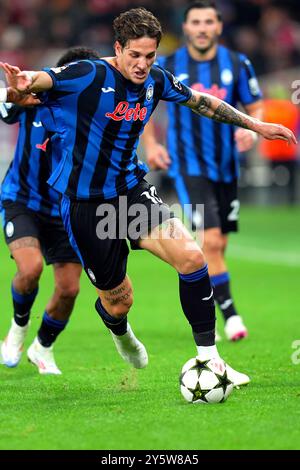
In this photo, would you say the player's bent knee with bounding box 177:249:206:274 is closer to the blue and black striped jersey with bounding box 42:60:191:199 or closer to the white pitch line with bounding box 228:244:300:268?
the blue and black striped jersey with bounding box 42:60:191:199

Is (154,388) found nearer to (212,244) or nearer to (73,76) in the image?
(73,76)

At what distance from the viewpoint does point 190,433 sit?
492cm

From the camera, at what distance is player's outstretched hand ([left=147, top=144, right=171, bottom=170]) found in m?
8.78

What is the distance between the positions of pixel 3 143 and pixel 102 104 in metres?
14.8

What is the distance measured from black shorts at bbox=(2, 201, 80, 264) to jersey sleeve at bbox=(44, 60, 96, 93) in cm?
157

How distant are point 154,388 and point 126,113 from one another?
5.41ft

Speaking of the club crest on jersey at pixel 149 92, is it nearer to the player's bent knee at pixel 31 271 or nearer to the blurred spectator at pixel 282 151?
the player's bent knee at pixel 31 271

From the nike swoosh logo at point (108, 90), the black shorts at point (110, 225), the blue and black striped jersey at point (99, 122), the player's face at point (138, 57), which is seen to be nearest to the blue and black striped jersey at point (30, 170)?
the blue and black striped jersey at point (99, 122)

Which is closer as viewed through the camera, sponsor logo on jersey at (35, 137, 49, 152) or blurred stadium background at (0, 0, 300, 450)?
blurred stadium background at (0, 0, 300, 450)

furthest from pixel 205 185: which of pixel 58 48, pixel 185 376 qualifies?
pixel 58 48

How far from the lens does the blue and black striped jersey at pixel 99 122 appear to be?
589 cm

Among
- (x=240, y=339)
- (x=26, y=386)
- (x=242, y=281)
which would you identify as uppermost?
(x=26, y=386)

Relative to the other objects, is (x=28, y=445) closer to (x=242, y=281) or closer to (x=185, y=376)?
(x=185, y=376)

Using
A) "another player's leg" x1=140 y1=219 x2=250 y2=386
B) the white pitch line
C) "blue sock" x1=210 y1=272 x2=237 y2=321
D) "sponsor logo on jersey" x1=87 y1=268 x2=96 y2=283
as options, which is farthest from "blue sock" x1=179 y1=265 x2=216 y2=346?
the white pitch line
